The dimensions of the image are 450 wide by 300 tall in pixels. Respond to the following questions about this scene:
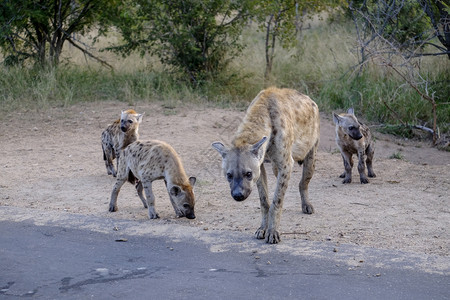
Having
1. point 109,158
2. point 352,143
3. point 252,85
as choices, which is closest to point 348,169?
point 352,143

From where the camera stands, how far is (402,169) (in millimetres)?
7914

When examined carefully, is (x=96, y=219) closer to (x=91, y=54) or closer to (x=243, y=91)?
(x=243, y=91)

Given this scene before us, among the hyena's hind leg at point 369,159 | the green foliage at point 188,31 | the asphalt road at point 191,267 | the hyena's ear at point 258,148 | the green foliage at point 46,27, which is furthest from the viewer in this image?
the green foliage at point 46,27

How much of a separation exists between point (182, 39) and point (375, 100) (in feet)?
11.4

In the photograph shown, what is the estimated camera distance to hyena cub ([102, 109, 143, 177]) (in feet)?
24.1

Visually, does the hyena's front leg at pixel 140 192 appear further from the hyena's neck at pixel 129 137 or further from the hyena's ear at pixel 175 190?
the hyena's neck at pixel 129 137

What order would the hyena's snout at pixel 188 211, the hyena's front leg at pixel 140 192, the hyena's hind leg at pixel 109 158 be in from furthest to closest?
the hyena's hind leg at pixel 109 158
the hyena's front leg at pixel 140 192
the hyena's snout at pixel 188 211

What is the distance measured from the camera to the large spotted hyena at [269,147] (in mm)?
4578

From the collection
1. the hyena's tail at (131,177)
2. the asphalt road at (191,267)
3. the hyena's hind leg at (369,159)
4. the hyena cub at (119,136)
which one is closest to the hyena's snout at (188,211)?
the asphalt road at (191,267)

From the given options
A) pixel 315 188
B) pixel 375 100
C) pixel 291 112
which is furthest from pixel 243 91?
pixel 291 112

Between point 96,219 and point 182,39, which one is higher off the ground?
point 182,39

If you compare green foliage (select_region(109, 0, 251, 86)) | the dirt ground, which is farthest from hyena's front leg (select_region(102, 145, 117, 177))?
green foliage (select_region(109, 0, 251, 86))

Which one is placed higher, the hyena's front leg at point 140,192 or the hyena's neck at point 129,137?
the hyena's neck at point 129,137

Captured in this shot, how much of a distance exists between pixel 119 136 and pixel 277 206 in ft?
9.87
